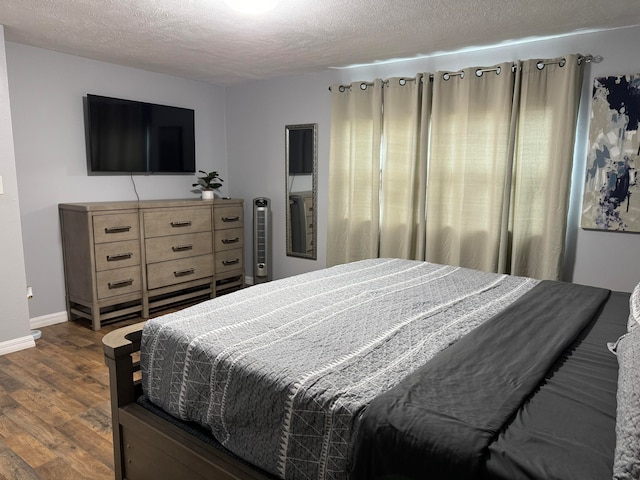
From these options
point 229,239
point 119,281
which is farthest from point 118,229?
point 229,239

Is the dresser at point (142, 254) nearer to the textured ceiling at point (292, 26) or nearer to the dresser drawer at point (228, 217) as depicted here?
the dresser drawer at point (228, 217)

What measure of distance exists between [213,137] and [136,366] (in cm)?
370

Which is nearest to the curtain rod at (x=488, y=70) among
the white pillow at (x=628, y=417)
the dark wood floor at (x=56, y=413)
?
the white pillow at (x=628, y=417)

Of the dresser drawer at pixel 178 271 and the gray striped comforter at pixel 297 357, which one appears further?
the dresser drawer at pixel 178 271

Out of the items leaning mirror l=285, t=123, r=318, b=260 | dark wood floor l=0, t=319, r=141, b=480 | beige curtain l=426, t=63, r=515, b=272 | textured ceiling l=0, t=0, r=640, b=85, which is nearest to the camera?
dark wood floor l=0, t=319, r=141, b=480

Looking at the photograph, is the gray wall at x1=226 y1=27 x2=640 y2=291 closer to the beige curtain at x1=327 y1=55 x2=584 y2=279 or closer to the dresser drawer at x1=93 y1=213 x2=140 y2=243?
the beige curtain at x1=327 y1=55 x2=584 y2=279

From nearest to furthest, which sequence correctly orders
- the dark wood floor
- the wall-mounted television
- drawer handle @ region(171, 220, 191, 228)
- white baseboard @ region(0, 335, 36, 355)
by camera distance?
1. the dark wood floor
2. white baseboard @ region(0, 335, 36, 355)
3. the wall-mounted television
4. drawer handle @ region(171, 220, 191, 228)

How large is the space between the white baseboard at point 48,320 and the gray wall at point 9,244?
46 centimetres

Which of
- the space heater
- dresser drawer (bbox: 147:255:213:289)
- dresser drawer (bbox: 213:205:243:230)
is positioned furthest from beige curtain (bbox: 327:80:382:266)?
dresser drawer (bbox: 147:255:213:289)

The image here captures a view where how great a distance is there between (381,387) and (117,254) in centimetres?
314

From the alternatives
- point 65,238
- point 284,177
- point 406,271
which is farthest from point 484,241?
point 65,238

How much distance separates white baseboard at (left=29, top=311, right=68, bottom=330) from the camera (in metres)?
3.66

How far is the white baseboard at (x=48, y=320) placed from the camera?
3.66 meters

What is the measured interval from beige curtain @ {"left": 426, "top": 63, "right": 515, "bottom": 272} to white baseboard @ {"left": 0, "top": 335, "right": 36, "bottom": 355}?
3143 mm
